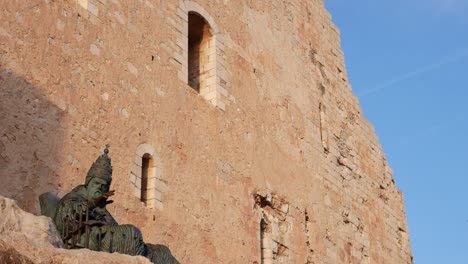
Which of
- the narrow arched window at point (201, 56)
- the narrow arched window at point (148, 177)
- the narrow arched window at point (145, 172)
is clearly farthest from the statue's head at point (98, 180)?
the narrow arched window at point (201, 56)

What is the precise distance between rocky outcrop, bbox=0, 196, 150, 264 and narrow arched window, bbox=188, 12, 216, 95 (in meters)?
5.44

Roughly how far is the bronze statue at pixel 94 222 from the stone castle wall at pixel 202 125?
126 centimetres

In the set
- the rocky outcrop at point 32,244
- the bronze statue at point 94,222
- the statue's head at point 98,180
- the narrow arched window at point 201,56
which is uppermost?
the narrow arched window at point 201,56

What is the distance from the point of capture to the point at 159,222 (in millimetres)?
8000

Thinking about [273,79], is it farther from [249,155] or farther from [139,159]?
[139,159]

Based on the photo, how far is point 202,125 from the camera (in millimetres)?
9062

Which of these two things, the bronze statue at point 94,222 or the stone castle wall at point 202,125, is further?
the stone castle wall at point 202,125

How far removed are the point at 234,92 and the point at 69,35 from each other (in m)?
2.82

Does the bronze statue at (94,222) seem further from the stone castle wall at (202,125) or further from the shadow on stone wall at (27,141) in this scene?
the stone castle wall at (202,125)

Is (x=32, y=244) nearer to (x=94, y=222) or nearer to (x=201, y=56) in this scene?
(x=94, y=222)

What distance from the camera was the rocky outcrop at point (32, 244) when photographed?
3.62 m

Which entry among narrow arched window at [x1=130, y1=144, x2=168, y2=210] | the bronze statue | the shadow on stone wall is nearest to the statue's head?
the bronze statue

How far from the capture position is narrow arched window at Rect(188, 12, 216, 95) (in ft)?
31.9

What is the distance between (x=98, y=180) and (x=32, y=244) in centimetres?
180
